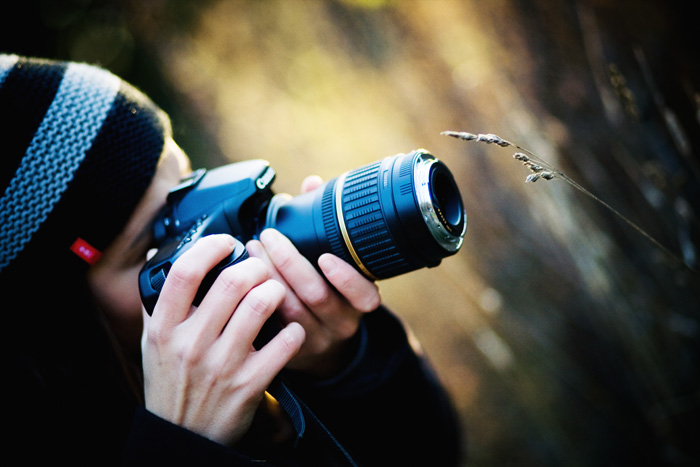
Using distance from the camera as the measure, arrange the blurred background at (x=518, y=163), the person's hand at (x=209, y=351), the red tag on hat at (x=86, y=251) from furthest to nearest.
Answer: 1. the blurred background at (x=518, y=163)
2. the red tag on hat at (x=86, y=251)
3. the person's hand at (x=209, y=351)

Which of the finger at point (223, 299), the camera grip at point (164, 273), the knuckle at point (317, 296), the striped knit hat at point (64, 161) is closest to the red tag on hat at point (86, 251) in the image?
the striped knit hat at point (64, 161)

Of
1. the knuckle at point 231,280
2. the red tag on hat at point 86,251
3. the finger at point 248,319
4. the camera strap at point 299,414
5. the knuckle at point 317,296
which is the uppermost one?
the red tag on hat at point 86,251

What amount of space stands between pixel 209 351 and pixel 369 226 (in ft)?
0.92

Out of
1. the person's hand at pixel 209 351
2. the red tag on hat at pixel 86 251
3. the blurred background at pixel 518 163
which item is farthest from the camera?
the blurred background at pixel 518 163

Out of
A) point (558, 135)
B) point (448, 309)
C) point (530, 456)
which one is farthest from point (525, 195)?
point (530, 456)

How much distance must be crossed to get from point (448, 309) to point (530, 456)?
470 mm

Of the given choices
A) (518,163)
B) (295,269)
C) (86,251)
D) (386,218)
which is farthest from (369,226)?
(518,163)

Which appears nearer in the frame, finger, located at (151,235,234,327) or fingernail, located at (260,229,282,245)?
finger, located at (151,235,234,327)

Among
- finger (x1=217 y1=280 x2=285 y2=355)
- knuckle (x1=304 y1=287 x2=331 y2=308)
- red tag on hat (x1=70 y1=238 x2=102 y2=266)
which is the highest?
red tag on hat (x1=70 y1=238 x2=102 y2=266)

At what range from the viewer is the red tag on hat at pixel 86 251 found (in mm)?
659

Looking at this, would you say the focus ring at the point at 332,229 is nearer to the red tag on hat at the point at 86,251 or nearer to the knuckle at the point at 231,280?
the knuckle at the point at 231,280

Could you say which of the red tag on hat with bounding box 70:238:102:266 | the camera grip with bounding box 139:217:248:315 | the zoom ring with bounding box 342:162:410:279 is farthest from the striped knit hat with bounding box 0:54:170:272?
the zoom ring with bounding box 342:162:410:279

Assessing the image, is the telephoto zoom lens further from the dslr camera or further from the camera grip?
the camera grip

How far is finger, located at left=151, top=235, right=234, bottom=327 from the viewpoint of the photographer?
0.56 metres
